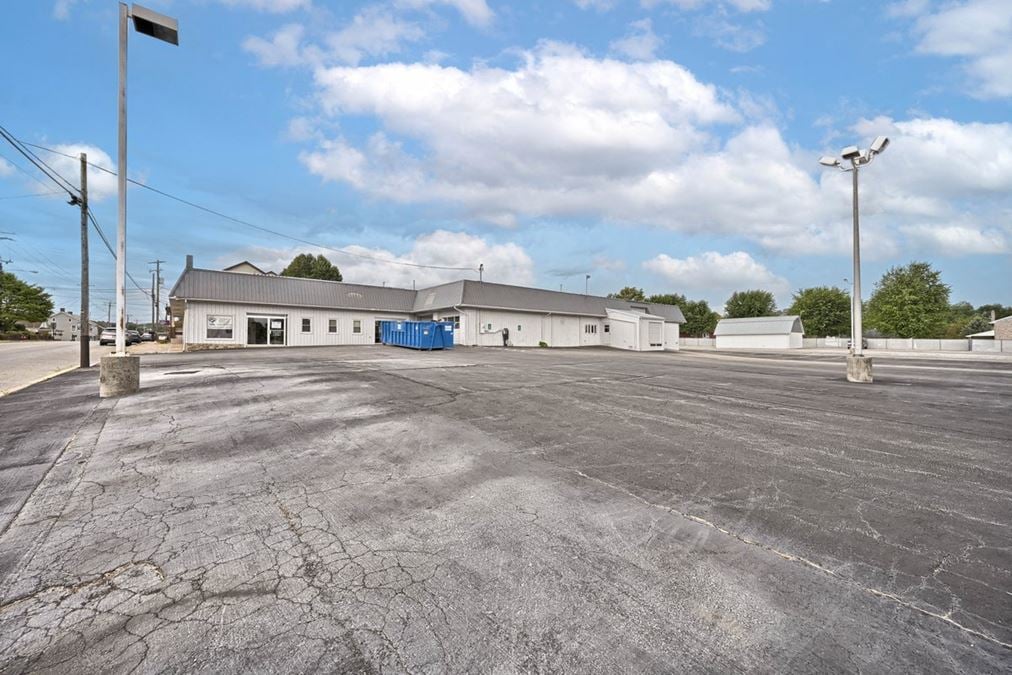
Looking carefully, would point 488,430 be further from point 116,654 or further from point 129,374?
point 129,374

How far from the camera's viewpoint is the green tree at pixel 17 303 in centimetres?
5353

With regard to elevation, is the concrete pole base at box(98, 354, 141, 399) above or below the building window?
below

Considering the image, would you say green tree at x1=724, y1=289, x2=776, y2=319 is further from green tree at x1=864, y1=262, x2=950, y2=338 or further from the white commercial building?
the white commercial building

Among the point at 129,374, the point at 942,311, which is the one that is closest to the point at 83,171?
the point at 129,374

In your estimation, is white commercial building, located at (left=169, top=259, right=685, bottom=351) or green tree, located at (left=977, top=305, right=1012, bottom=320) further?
green tree, located at (left=977, top=305, right=1012, bottom=320)

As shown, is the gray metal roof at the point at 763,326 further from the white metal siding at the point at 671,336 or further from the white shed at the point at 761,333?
the white metal siding at the point at 671,336

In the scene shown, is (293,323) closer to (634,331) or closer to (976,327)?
(634,331)

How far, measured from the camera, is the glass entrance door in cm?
2923

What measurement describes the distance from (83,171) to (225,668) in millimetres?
24534

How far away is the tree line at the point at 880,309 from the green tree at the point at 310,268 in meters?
40.0

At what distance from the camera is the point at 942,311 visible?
52.9 meters

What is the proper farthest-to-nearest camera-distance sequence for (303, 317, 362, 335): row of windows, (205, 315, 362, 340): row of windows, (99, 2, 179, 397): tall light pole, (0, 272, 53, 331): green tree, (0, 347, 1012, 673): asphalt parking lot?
(0, 272, 53, 331): green tree < (303, 317, 362, 335): row of windows < (205, 315, 362, 340): row of windows < (99, 2, 179, 397): tall light pole < (0, 347, 1012, 673): asphalt parking lot

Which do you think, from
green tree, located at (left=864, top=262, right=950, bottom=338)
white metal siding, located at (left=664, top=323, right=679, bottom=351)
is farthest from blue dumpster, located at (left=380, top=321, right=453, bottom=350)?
green tree, located at (left=864, top=262, right=950, bottom=338)

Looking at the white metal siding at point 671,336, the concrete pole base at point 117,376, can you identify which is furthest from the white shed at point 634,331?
the concrete pole base at point 117,376
